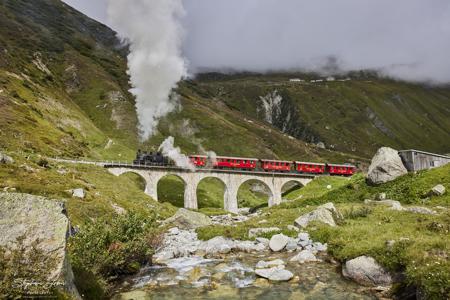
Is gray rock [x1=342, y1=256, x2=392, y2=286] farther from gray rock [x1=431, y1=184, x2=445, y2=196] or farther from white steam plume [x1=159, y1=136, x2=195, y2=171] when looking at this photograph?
white steam plume [x1=159, y1=136, x2=195, y2=171]

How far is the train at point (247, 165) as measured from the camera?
82.9m

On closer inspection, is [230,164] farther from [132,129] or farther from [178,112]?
[178,112]

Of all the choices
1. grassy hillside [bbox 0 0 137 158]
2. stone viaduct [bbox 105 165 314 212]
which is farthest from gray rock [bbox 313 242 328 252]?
stone viaduct [bbox 105 165 314 212]

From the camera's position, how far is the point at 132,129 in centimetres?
13450

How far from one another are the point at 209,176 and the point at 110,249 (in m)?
70.9

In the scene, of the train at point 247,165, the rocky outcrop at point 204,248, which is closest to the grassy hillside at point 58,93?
the train at point 247,165

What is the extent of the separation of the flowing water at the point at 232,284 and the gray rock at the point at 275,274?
0.25m

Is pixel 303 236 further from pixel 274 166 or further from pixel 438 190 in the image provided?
pixel 274 166

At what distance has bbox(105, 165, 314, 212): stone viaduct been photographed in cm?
8088

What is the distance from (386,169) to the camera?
40.0 m

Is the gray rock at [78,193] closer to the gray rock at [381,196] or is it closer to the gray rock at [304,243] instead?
the gray rock at [304,243]

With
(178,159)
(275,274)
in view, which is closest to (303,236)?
(275,274)

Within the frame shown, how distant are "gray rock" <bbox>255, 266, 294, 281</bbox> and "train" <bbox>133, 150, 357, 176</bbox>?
67.1m

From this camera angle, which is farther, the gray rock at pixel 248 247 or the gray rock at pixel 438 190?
the gray rock at pixel 438 190
